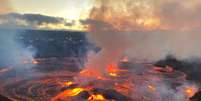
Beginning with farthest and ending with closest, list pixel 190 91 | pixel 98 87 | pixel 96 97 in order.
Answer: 1. pixel 190 91
2. pixel 98 87
3. pixel 96 97

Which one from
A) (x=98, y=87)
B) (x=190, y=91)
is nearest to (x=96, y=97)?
(x=98, y=87)

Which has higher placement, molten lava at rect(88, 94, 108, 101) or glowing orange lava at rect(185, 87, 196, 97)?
molten lava at rect(88, 94, 108, 101)

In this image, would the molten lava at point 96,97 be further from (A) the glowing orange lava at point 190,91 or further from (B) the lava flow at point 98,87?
(A) the glowing orange lava at point 190,91

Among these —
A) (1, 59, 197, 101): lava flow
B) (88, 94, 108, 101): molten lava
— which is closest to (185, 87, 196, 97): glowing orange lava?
(1, 59, 197, 101): lava flow

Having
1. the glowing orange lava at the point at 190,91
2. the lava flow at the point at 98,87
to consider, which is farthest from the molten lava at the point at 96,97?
the glowing orange lava at the point at 190,91

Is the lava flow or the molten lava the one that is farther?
the lava flow

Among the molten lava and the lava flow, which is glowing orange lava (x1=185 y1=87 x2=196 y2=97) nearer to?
the lava flow

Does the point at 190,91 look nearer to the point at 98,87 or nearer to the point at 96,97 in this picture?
the point at 98,87

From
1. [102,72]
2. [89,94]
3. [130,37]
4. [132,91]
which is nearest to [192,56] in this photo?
[130,37]

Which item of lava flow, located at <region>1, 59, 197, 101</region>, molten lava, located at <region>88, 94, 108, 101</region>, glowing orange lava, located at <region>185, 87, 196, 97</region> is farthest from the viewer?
glowing orange lava, located at <region>185, 87, 196, 97</region>

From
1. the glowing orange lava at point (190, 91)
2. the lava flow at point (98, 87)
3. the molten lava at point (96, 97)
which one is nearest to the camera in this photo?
the molten lava at point (96, 97)

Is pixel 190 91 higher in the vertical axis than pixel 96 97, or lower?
lower
